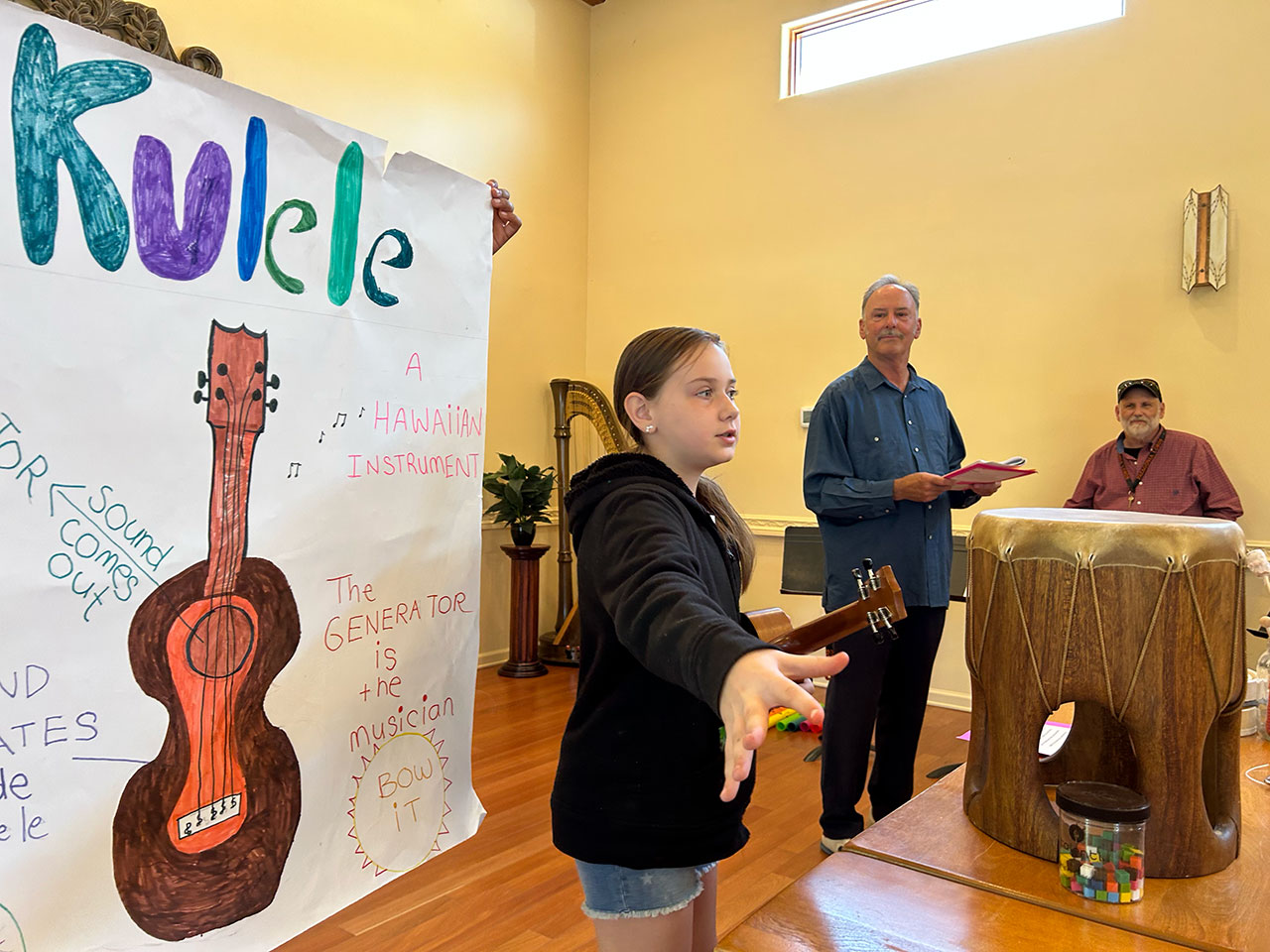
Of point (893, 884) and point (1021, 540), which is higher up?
point (1021, 540)

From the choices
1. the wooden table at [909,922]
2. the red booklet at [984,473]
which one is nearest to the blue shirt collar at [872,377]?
the red booklet at [984,473]

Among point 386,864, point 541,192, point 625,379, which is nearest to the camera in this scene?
point 625,379

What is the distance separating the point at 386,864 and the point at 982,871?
0.98m

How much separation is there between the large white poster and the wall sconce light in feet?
11.3

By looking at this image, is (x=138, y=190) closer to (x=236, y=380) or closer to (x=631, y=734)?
(x=236, y=380)

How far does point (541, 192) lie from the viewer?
5422 mm

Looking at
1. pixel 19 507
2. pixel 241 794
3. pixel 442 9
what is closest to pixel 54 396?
pixel 19 507

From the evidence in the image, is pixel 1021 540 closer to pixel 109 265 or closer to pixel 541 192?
pixel 109 265

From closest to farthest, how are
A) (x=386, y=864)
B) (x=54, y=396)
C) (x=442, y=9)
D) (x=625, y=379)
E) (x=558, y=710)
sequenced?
1. (x=54, y=396)
2. (x=625, y=379)
3. (x=386, y=864)
4. (x=558, y=710)
5. (x=442, y=9)

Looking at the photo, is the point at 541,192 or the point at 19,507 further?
the point at 541,192

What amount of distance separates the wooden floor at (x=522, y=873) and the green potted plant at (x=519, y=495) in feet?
4.45

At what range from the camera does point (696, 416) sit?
115 centimetres

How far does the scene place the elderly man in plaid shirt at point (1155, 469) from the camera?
143 inches

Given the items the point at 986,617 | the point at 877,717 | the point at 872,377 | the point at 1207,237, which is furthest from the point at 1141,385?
the point at 986,617
